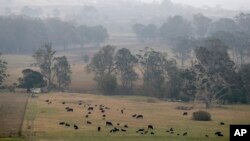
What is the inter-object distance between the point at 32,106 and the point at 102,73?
43.4m

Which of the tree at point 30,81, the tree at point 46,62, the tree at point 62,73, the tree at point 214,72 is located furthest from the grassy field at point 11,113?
the tree at point 214,72

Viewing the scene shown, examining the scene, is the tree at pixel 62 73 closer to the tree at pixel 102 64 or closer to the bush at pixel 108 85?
the tree at pixel 102 64

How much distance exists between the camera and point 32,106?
78.5 m

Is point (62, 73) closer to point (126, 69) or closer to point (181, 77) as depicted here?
point (126, 69)

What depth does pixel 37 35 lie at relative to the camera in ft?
602

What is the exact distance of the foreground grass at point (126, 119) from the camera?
5328 cm

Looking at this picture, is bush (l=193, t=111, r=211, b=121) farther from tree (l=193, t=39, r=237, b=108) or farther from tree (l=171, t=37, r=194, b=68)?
tree (l=171, t=37, r=194, b=68)

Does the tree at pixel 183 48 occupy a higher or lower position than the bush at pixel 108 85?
higher

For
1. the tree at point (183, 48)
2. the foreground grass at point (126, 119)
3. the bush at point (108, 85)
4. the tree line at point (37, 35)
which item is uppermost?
the tree line at point (37, 35)

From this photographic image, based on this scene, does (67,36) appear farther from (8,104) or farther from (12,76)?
(8,104)

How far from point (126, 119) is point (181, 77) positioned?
3844 cm

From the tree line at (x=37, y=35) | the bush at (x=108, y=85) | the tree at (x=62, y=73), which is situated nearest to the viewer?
the bush at (x=108, y=85)

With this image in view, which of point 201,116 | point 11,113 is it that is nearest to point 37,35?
point 11,113

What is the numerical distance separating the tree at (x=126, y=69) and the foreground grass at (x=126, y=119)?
53.0 ft
